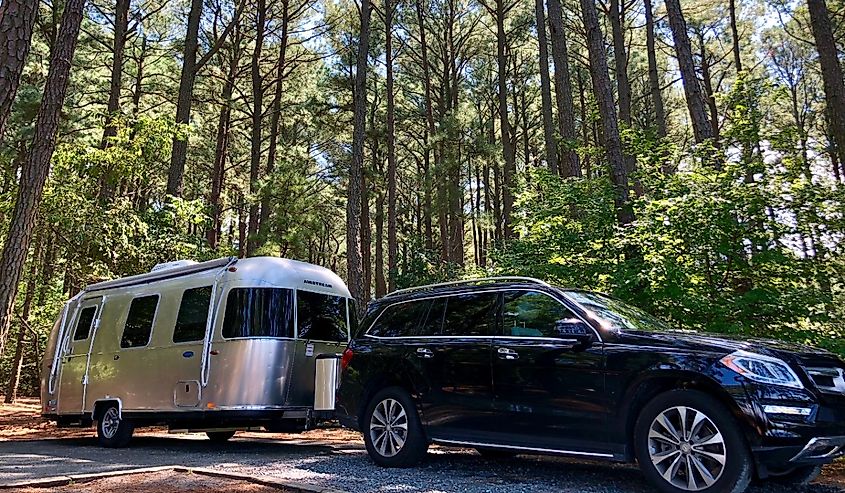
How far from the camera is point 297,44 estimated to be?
22.1 m

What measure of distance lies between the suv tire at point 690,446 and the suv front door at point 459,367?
1.45 m

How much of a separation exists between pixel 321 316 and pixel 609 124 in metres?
5.84

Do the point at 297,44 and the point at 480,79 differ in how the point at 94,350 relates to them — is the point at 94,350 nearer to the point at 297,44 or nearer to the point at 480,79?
the point at 297,44

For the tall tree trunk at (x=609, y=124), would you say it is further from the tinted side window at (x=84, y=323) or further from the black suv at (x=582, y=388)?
the tinted side window at (x=84, y=323)

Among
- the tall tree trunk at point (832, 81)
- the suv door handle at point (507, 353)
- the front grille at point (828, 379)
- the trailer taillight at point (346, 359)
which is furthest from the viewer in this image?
the tall tree trunk at point (832, 81)

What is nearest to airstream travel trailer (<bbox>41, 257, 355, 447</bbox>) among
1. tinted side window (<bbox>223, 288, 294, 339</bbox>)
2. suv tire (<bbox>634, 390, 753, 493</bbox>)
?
tinted side window (<bbox>223, 288, 294, 339</bbox>)

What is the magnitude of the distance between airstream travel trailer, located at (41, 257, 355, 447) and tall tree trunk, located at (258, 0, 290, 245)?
9.92 meters

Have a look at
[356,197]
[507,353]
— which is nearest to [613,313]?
[507,353]

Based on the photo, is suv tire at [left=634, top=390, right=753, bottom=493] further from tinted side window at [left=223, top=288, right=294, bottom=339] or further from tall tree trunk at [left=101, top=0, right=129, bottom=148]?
tall tree trunk at [left=101, top=0, right=129, bottom=148]

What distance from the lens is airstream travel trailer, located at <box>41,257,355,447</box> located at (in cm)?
780

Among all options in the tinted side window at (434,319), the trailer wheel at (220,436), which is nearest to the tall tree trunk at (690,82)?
the tinted side window at (434,319)

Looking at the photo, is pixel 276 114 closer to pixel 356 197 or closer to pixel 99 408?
pixel 356 197

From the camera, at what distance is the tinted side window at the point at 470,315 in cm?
600

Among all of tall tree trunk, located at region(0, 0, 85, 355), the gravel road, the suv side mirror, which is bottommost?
the gravel road
